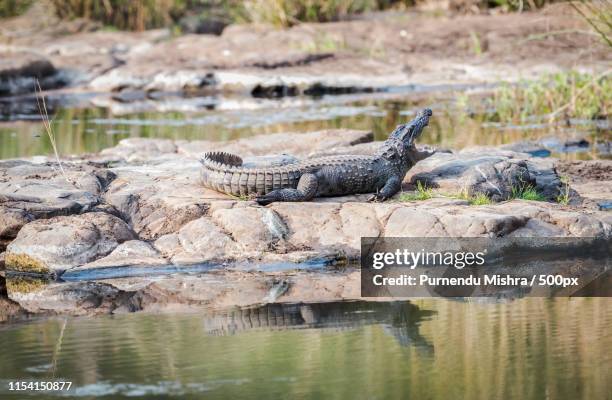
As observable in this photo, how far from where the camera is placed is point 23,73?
19016 millimetres

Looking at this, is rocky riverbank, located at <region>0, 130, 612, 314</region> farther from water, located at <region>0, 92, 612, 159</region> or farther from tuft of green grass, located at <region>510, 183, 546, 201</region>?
water, located at <region>0, 92, 612, 159</region>

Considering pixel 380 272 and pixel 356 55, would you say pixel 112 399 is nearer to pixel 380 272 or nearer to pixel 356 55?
pixel 380 272

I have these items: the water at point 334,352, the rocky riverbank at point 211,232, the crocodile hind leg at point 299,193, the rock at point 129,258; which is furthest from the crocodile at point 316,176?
the water at point 334,352

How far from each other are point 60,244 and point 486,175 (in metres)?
3.43

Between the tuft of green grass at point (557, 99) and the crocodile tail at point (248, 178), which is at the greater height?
the crocodile tail at point (248, 178)

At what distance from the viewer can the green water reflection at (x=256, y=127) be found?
12.8 meters

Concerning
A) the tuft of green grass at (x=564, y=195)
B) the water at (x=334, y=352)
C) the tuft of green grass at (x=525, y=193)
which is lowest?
the water at (x=334, y=352)

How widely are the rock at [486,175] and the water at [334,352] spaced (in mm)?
1964

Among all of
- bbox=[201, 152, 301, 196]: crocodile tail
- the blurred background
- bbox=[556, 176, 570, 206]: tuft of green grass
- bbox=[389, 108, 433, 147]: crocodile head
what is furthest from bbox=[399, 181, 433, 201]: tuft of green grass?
the blurred background

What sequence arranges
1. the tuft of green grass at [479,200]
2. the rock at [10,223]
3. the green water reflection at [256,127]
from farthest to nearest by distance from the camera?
the green water reflection at [256,127] → the tuft of green grass at [479,200] → the rock at [10,223]

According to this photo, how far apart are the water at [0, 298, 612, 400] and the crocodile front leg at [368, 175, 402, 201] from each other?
6.04 ft

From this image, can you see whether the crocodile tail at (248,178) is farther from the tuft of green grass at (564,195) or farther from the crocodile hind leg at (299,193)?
the tuft of green grass at (564,195)

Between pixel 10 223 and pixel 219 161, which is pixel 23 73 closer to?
pixel 219 161

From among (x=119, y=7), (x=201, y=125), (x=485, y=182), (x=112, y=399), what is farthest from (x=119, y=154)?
(x=119, y=7)
